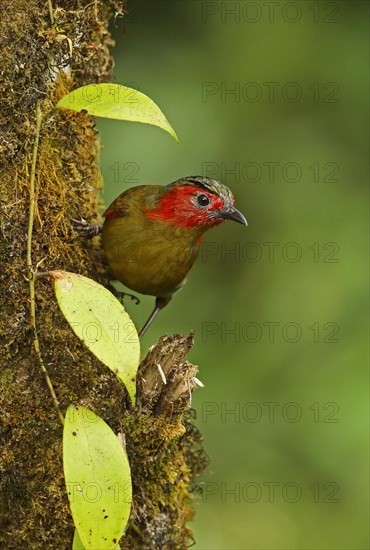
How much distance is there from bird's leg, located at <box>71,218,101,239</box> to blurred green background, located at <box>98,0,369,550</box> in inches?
52.2

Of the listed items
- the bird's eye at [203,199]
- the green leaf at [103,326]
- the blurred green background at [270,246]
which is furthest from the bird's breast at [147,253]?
the green leaf at [103,326]

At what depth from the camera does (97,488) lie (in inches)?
84.6

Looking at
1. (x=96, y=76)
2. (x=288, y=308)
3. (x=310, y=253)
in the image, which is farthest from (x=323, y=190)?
(x=96, y=76)

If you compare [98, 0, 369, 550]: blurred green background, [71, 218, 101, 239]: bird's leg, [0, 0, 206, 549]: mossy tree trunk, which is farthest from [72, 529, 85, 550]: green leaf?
[98, 0, 369, 550]: blurred green background

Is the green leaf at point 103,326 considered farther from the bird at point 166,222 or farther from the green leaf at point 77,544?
the bird at point 166,222

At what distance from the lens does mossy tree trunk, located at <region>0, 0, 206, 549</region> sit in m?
2.54

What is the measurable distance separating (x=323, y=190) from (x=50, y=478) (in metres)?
2.76

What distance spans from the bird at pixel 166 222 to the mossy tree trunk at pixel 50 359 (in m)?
0.63

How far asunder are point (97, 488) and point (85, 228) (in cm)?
120

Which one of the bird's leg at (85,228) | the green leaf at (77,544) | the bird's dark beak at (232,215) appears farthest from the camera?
the bird's dark beak at (232,215)

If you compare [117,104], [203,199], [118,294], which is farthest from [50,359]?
[203,199]

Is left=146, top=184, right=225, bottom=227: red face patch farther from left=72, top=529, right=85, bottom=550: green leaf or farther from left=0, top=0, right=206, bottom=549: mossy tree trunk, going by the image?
left=72, top=529, right=85, bottom=550: green leaf

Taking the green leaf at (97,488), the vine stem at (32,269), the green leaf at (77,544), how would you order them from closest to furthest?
the green leaf at (97,488) < the green leaf at (77,544) < the vine stem at (32,269)

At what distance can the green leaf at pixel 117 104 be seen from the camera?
2340mm
